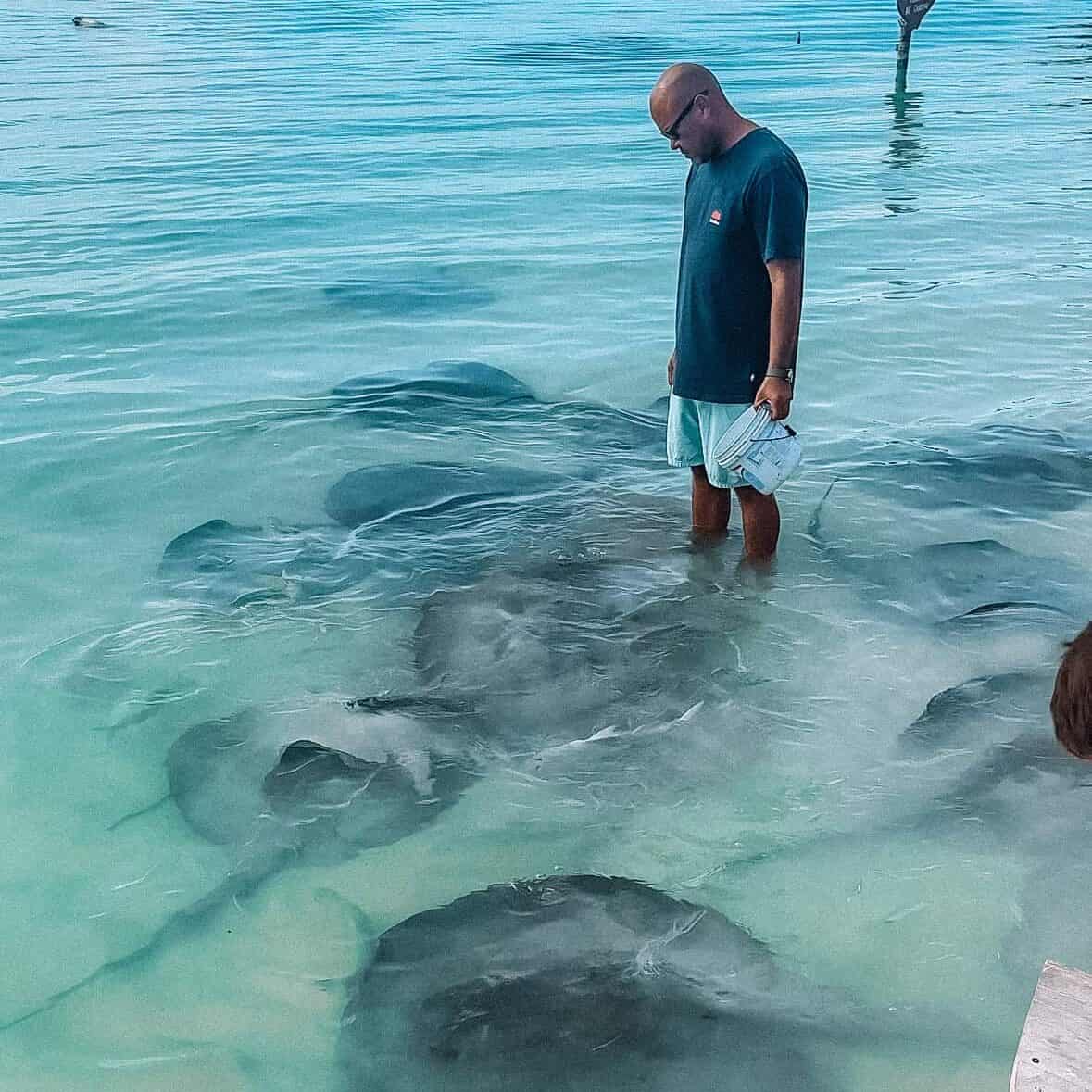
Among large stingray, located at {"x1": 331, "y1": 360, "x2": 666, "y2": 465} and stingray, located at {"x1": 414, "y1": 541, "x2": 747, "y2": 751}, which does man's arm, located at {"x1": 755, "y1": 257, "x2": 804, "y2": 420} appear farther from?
large stingray, located at {"x1": 331, "y1": 360, "x2": 666, "y2": 465}

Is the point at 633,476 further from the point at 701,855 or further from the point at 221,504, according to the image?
the point at 701,855

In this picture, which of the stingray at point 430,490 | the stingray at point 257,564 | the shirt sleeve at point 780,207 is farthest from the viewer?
the stingray at point 430,490

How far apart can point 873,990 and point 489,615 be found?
2290 mm

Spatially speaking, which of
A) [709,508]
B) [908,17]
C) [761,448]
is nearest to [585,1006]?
[761,448]

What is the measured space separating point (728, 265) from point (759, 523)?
1218 mm

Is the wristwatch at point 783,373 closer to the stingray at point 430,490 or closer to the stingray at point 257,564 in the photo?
the stingray at point 430,490

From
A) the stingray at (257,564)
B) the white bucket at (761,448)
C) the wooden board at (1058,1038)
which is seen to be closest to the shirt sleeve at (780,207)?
the white bucket at (761,448)

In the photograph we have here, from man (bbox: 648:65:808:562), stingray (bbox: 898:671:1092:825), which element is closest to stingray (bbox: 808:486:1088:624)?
stingray (bbox: 898:671:1092:825)

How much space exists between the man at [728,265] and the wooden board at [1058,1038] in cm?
250

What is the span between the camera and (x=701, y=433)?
4797mm

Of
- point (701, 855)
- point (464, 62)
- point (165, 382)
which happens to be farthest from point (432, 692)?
point (464, 62)

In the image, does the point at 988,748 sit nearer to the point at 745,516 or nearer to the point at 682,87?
the point at 745,516

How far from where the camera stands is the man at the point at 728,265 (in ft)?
13.7

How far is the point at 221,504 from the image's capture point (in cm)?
636
